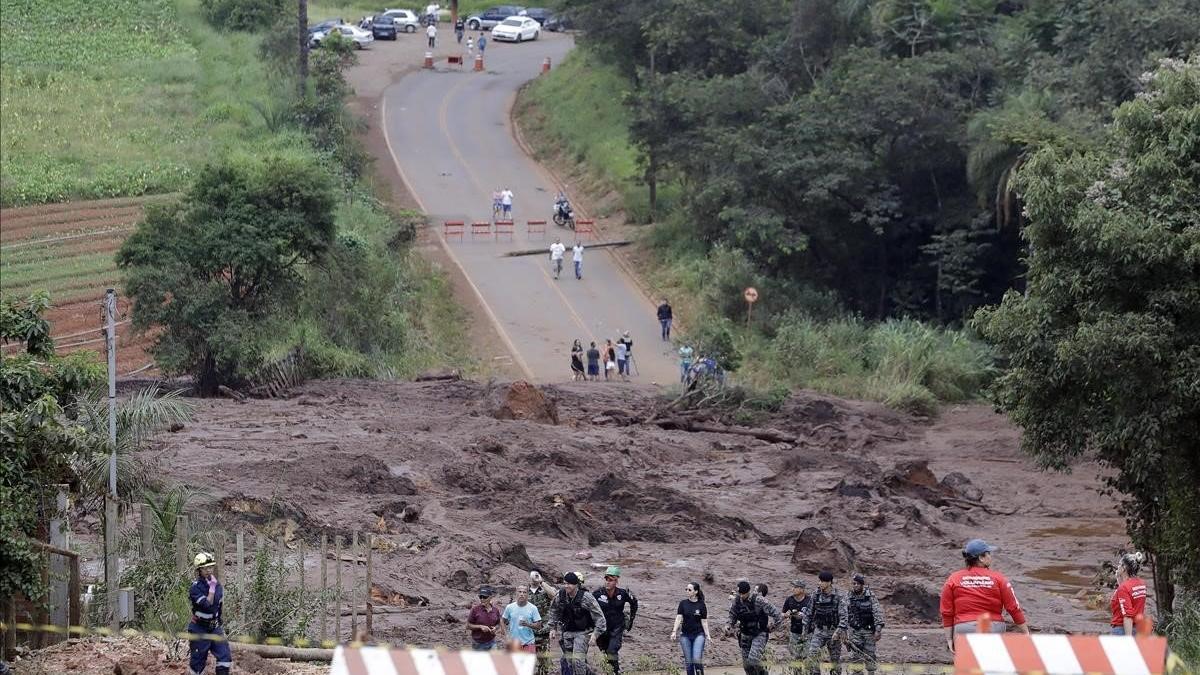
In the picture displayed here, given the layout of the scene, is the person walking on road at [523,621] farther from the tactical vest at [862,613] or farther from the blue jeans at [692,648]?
the tactical vest at [862,613]

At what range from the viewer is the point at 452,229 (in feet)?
201

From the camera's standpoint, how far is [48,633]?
18062 mm

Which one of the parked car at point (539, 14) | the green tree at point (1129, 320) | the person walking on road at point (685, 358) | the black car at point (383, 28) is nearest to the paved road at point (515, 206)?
the person walking on road at point (685, 358)

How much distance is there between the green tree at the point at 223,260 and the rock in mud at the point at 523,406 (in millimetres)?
6190

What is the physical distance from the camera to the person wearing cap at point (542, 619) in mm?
17984

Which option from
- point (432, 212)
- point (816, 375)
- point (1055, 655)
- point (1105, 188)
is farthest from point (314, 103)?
point (1055, 655)

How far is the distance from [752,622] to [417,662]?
320 inches

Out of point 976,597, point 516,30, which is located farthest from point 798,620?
point 516,30

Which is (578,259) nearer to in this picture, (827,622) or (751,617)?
(751,617)

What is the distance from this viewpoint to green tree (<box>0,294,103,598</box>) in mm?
16406

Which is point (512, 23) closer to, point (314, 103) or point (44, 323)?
point (314, 103)

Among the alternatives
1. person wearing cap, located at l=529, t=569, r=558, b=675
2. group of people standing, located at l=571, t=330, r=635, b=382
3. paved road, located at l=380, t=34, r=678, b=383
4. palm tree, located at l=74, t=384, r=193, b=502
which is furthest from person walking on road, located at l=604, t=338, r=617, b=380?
person wearing cap, located at l=529, t=569, r=558, b=675

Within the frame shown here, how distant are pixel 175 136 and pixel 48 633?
50.4m

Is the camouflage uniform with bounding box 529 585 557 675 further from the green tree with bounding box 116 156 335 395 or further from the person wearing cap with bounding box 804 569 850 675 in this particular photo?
the green tree with bounding box 116 156 335 395
